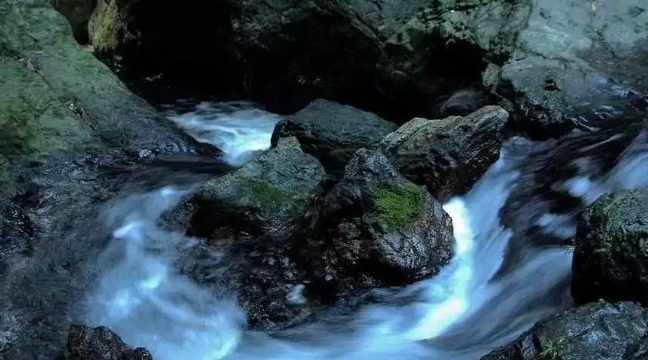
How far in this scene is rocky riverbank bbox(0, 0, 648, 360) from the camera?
4.48 meters

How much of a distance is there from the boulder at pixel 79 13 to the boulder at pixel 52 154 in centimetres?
606

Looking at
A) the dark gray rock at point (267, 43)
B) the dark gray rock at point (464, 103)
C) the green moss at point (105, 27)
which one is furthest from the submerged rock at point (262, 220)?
the green moss at point (105, 27)

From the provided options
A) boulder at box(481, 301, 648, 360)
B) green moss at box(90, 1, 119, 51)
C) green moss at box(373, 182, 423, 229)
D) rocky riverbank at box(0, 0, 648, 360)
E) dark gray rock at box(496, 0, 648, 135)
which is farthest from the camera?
green moss at box(90, 1, 119, 51)

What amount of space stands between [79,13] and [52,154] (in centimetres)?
787

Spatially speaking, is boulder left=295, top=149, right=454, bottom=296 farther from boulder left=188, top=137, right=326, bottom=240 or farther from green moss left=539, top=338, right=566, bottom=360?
green moss left=539, top=338, right=566, bottom=360

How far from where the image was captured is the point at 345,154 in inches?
286

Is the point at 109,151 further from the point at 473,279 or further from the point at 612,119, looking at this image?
the point at 612,119

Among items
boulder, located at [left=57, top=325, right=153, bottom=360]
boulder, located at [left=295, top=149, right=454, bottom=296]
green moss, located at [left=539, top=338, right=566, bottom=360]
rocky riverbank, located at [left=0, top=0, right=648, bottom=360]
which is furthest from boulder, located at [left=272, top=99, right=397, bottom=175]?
green moss, located at [left=539, top=338, right=566, bottom=360]

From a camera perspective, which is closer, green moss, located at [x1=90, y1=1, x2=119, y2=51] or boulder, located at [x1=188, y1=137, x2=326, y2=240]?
boulder, located at [x1=188, y1=137, x2=326, y2=240]

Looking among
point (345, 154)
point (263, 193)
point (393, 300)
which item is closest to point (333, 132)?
point (345, 154)

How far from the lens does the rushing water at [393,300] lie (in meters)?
4.78

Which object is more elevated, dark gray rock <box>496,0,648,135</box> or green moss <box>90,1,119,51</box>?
dark gray rock <box>496,0,648,135</box>

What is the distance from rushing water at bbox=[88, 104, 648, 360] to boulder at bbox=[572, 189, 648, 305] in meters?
0.33

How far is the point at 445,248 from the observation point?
570 cm
